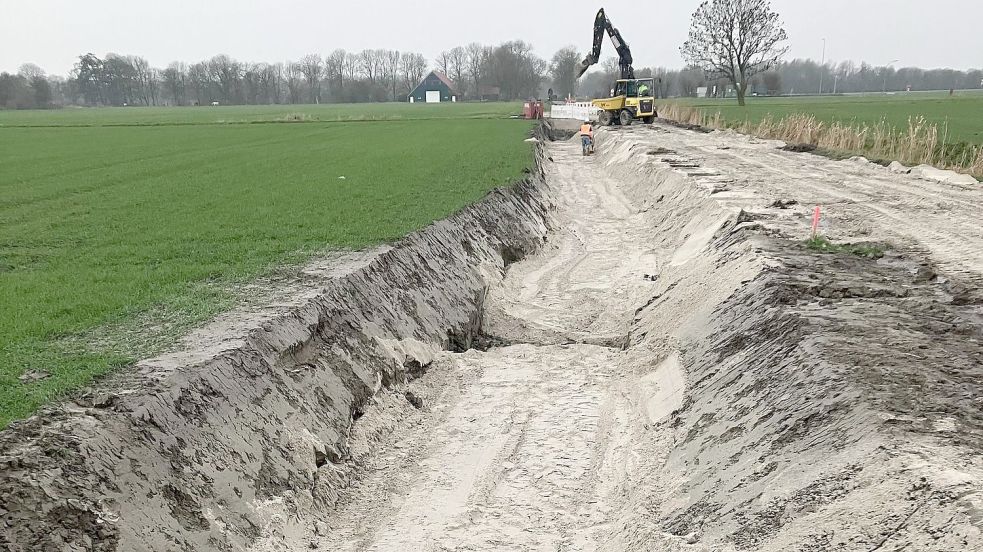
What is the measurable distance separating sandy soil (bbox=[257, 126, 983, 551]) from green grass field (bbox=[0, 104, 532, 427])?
2423 mm

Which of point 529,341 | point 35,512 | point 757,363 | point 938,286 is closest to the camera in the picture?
point 35,512

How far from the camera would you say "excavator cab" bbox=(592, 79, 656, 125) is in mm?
35438

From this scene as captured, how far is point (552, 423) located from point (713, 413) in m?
1.66

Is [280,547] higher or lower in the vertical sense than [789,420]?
lower

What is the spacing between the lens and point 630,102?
116ft

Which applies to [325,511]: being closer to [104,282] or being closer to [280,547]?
[280,547]

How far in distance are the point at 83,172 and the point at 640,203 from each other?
1547 centimetres

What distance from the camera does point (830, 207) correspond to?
1241cm

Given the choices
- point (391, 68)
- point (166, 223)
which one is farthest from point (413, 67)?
point (166, 223)

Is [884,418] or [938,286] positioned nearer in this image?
[884,418]

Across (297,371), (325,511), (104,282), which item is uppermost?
(104,282)

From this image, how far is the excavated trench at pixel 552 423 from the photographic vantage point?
407 centimetres

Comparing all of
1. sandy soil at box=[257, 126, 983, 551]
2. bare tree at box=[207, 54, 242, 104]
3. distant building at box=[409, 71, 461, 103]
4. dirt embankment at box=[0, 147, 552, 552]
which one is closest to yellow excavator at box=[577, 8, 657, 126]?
sandy soil at box=[257, 126, 983, 551]

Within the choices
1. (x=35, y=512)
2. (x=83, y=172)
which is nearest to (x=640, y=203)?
(x=83, y=172)
